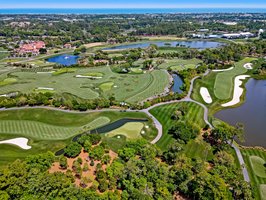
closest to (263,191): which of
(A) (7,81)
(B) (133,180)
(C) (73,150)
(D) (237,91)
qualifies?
(B) (133,180)

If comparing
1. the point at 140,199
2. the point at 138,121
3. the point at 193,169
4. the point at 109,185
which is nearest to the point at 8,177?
the point at 109,185

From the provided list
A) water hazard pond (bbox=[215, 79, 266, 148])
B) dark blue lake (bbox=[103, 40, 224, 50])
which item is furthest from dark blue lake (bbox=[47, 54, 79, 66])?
water hazard pond (bbox=[215, 79, 266, 148])

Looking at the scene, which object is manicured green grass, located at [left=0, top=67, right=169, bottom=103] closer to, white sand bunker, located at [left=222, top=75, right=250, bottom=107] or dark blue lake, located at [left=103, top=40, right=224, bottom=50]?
white sand bunker, located at [left=222, top=75, right=250, bottom=107]

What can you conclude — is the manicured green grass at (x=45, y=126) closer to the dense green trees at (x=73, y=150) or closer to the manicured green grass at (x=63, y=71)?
the dense green trees at (x=73, y=150)

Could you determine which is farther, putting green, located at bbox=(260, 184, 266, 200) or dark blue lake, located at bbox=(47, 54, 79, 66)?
dark blue lake, located at bbox=(47, 54, 79, 66)

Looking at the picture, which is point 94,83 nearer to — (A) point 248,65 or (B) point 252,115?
(B) point 252,115

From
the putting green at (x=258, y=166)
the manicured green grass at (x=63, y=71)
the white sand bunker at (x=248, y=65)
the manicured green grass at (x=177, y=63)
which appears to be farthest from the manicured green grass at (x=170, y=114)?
the white sand bunker at (x=248, y=65)
